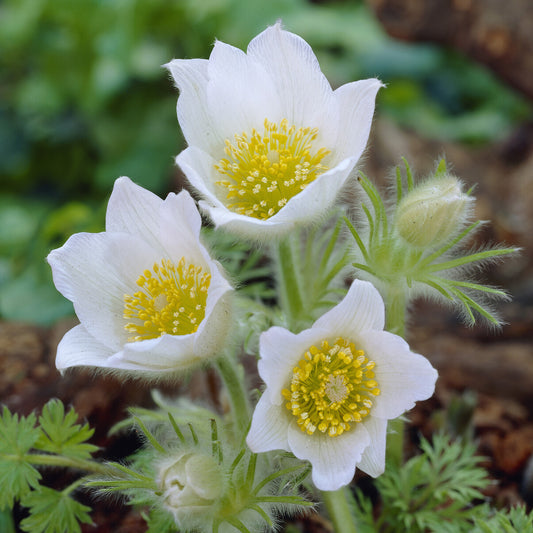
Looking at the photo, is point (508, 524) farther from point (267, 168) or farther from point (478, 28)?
point (478, 28)

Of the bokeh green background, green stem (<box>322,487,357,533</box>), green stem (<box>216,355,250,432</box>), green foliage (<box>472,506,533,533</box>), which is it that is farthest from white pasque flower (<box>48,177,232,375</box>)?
the bokeh green background

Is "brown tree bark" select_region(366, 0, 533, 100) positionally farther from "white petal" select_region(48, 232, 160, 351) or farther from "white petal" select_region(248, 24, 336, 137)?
"white petal" select_region(48, 232, 160, 351)

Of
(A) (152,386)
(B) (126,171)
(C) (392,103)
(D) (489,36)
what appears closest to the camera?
(A) (152,386)

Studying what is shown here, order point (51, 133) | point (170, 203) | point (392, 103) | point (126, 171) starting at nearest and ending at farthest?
point (170, 203) → point (126, 171) → point (51, 133) → point (392, 103)

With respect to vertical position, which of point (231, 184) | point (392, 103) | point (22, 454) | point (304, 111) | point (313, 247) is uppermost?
point (304, 111)

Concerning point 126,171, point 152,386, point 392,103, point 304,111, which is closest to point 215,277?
point 304,111

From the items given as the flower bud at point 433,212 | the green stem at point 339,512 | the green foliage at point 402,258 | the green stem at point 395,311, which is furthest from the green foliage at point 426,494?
the flower bud at point 433,212

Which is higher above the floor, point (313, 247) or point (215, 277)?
point (215, 277)

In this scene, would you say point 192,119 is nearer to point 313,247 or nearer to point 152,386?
point 313,247

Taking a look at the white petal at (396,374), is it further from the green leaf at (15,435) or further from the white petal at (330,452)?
the green leaf at (15,435)
